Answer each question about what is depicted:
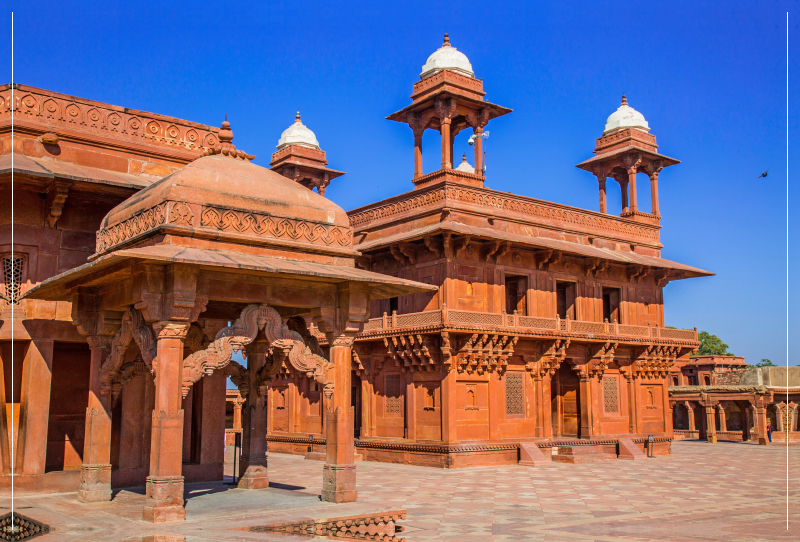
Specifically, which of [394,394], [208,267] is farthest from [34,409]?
[394,394]

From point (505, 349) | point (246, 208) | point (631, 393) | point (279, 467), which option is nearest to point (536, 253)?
point (505, 349)

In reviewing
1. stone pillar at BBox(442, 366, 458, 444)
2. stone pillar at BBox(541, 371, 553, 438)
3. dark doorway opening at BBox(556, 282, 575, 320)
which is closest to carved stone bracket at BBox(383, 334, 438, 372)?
stone pillar at BBox(442, 366, 458, 444)

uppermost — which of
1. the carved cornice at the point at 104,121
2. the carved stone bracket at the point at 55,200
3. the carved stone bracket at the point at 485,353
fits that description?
the carved cornice at the point at 104,121

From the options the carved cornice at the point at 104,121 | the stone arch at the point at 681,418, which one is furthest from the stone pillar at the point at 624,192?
the carved cornice at the point at 104,121

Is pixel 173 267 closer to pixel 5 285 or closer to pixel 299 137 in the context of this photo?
pixel 5 285

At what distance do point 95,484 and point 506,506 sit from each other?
22.5 feet

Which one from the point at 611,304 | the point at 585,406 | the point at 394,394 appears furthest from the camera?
the point at 611,304

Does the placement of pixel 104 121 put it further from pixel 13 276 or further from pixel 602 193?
pixel 602 193

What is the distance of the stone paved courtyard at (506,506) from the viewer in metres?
10.3

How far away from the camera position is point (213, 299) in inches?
429

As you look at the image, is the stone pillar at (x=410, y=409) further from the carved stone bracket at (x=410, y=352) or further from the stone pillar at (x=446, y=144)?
the stone pillar at (x=446, y=144)

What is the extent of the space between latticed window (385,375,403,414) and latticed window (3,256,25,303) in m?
13.5

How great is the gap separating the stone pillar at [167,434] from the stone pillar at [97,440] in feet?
7.75

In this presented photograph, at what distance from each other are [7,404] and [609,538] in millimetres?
9957
